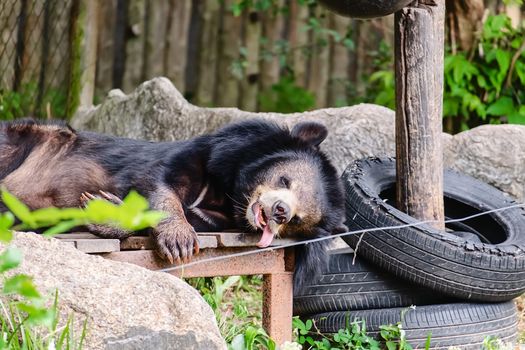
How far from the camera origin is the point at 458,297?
15.8 feet

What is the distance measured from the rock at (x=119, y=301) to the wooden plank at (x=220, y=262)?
0.56 meters

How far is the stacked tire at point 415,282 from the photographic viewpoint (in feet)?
15.4

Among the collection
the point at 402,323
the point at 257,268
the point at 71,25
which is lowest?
the point at 402,323

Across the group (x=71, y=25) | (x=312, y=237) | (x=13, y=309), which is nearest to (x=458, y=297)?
(x=312, y=237)

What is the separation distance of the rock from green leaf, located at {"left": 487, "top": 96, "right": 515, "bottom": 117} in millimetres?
5461

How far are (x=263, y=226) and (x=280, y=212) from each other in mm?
122

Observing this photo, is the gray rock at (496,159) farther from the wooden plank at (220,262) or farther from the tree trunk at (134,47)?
the tree trunk at (134,47)

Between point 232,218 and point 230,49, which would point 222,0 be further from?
point 232,218

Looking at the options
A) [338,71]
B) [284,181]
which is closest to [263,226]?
[284,181]

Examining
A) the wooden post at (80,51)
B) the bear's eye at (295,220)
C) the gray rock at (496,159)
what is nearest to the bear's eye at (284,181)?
the bear's eye at (295,220)

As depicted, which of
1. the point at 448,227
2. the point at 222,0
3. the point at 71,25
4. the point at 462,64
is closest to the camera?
the point at 448,227

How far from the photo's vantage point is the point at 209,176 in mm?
4805

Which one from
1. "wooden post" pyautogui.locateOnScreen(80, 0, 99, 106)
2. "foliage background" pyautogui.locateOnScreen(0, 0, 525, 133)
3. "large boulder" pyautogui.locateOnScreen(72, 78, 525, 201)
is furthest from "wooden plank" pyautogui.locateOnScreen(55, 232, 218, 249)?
"foliage background" pyautogui.locateOnScreen(0, 0, 525, 133)

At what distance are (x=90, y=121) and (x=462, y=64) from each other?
3662mm
